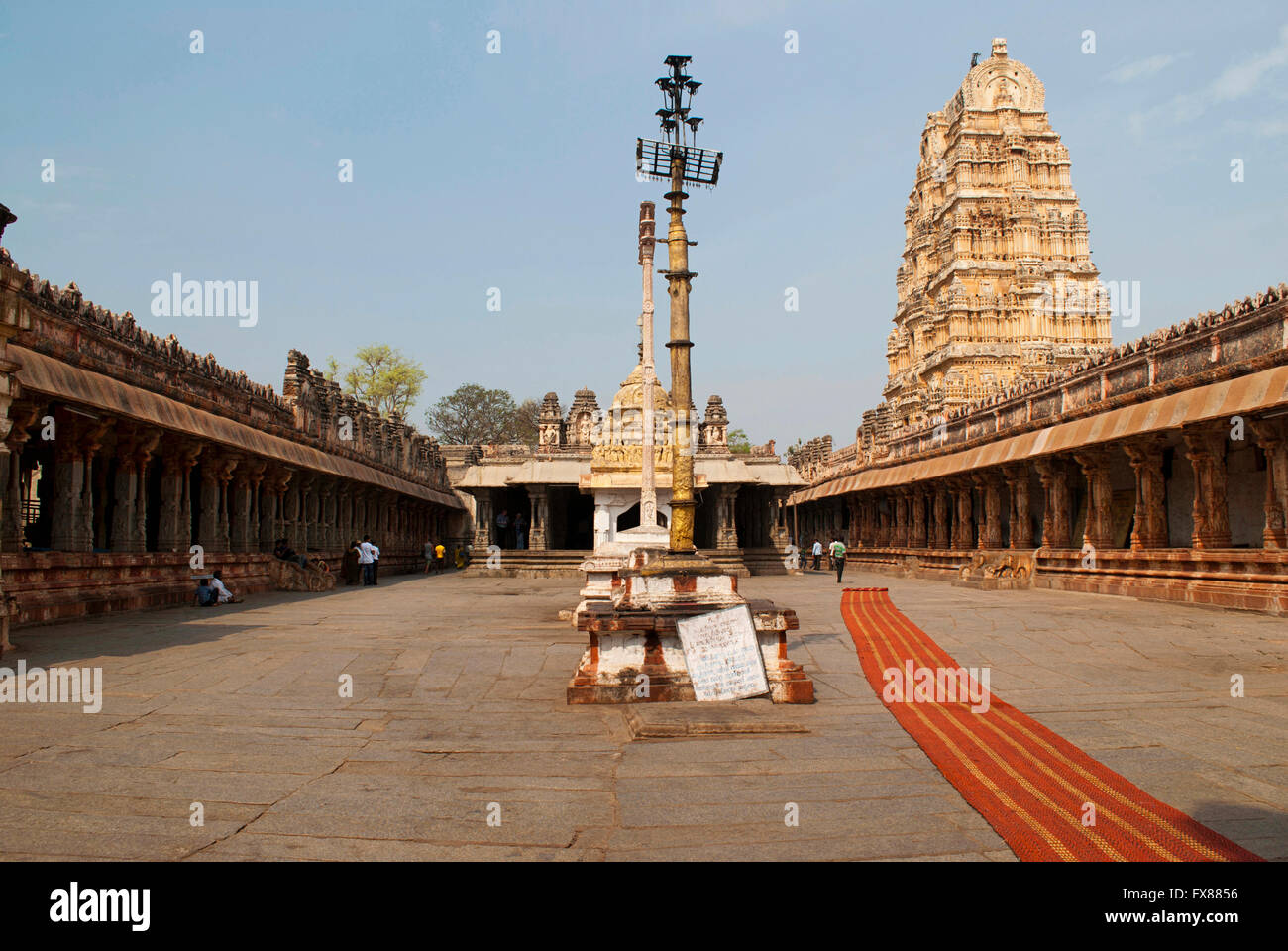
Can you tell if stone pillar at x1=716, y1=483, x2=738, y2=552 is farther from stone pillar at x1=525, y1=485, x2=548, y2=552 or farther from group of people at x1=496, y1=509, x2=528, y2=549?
group of people at x1=496, y1=509, x2=528, y2=549

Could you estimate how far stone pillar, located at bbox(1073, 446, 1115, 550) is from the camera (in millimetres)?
19219

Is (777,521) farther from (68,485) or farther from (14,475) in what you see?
(14,475)

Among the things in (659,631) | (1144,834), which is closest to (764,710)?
(659,631)

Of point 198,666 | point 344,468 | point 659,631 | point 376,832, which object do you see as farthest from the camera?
point 344,468

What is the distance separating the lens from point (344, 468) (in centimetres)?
2588

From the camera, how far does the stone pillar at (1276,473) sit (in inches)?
540

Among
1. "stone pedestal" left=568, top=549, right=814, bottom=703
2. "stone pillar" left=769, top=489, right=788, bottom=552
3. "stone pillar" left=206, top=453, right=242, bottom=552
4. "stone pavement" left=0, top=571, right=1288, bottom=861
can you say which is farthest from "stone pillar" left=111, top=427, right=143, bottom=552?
"stone pillar" left=769, top=489, right=788, bottom=552

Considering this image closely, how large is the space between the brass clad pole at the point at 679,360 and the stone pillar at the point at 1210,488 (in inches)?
407

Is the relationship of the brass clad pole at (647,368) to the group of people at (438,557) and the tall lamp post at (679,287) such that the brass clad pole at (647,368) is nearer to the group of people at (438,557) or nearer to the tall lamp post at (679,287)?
the tall lamp post at (679,287)

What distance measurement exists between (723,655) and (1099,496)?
1487cm

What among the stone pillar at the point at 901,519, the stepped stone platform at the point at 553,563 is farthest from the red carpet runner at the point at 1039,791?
the stone pillar at the point at 901,519

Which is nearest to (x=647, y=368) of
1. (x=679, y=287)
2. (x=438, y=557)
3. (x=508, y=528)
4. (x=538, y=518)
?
(x=679, y=287)
